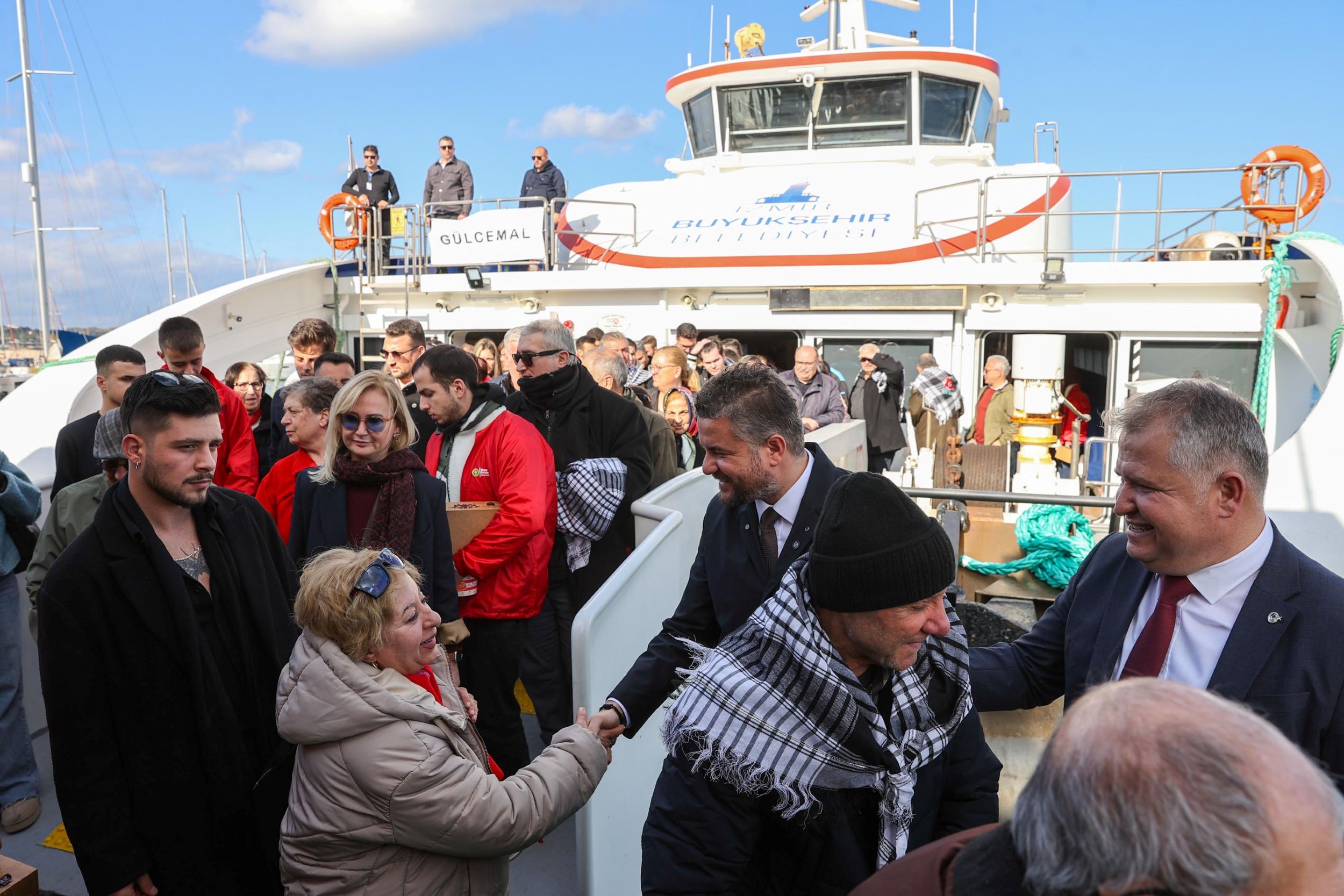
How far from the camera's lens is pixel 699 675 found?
1.58 m

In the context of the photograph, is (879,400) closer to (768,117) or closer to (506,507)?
(768,117)

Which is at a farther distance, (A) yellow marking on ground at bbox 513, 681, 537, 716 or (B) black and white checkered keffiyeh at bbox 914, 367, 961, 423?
(B) black and white checkered keffiyeh at bbox 914, 367, 961, 423

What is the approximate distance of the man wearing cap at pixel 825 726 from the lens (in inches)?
57.8

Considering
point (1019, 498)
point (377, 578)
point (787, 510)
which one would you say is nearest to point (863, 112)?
point (1019, 498)

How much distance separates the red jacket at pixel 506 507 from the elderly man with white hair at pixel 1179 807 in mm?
2615

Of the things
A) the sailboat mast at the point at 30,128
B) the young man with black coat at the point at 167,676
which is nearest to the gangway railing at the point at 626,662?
the young man with black coat at the point at 167,676

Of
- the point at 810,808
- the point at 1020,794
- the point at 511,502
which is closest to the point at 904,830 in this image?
the point at 810,808

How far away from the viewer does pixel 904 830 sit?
1481 mm

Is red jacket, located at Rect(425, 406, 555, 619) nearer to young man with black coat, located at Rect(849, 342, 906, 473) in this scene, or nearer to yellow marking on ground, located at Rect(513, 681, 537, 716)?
yellow marking on ground, located at Rect(513, 681, 537, 716)

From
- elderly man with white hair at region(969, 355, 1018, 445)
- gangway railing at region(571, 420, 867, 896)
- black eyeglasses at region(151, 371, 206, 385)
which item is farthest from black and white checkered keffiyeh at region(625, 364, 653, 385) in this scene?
elderly man with white hair at region(969, 355, 1018, 445)

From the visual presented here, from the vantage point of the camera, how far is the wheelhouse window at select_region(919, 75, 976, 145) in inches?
409

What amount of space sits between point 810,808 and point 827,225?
28.7ft

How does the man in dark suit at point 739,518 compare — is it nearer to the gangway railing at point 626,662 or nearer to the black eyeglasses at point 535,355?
the gangway railing at point 626,662

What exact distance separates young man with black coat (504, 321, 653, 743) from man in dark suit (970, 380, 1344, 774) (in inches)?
90.2
